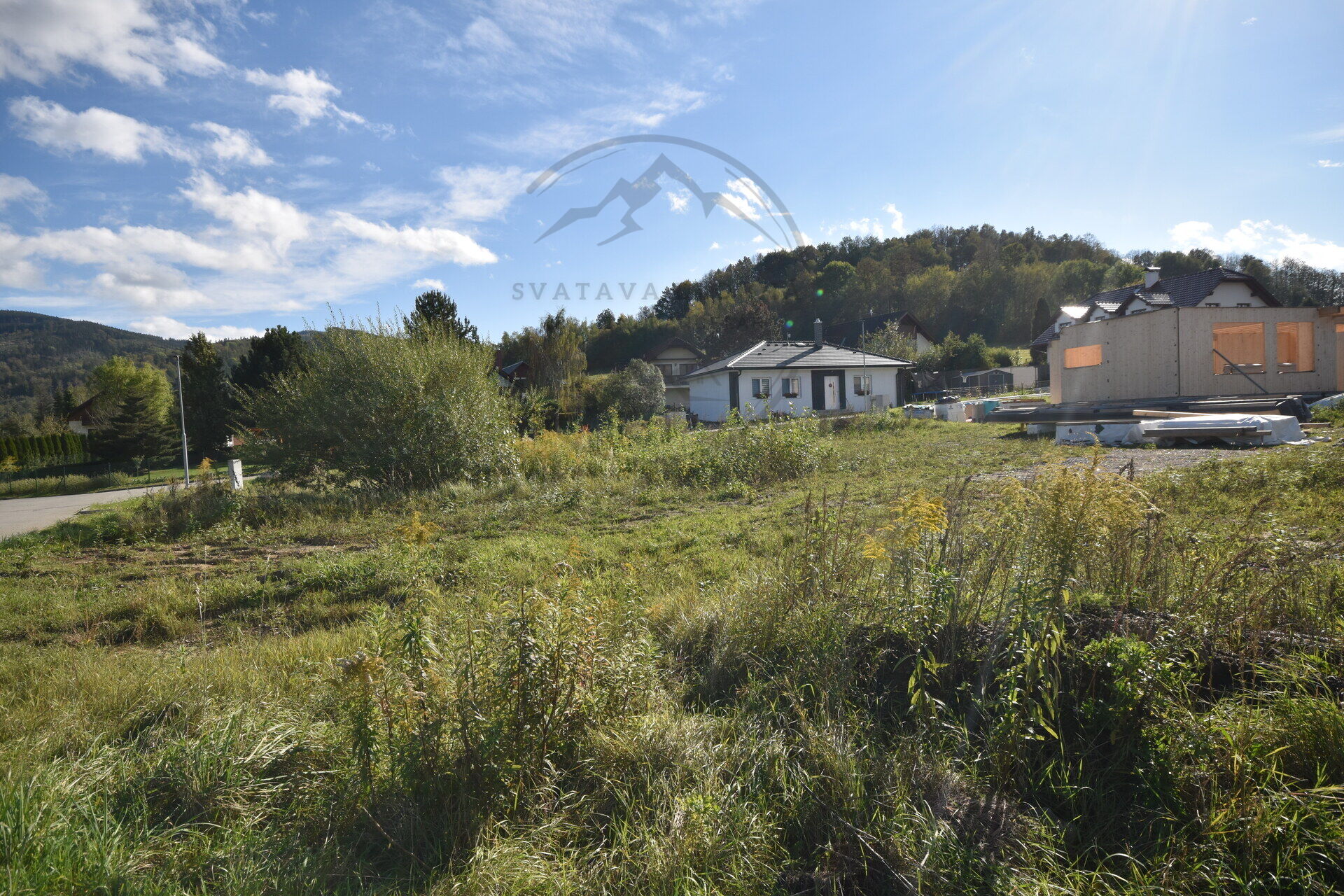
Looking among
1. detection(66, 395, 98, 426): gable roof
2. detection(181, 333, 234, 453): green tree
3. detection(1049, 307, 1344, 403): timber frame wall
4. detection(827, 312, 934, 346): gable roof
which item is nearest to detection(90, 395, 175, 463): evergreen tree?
detection(181, 333, 234, 453): green tree

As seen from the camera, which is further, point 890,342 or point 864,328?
point 864,328

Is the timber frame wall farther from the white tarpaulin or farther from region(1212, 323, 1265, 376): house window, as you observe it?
the white tarpaulin

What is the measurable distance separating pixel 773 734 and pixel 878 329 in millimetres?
48127

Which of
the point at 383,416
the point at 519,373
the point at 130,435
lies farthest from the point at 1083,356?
the point at 130,435

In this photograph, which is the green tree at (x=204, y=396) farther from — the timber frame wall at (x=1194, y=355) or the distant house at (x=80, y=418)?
the timber frame wall at (x=1194, y=355)

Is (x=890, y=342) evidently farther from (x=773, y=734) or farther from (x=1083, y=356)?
(x=773, y=734)

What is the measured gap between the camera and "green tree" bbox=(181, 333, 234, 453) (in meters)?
31.0

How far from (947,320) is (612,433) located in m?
56.5

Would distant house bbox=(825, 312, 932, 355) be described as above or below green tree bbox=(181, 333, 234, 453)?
above

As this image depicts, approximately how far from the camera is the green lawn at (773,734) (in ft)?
6.92

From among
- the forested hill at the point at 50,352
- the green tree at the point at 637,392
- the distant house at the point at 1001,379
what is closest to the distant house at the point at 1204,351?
the green tree at the point at 637,392

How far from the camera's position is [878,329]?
47.2 meters

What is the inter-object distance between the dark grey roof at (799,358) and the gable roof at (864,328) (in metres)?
13.1

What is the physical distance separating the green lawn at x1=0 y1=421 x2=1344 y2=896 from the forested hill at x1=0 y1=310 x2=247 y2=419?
2635 inches
